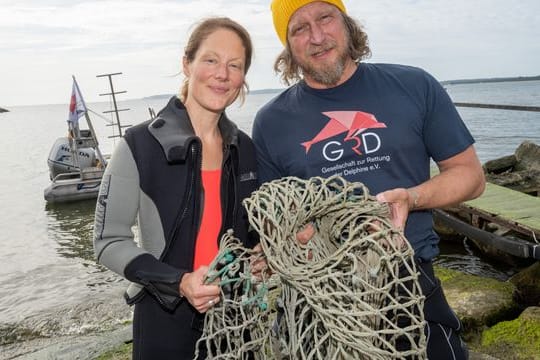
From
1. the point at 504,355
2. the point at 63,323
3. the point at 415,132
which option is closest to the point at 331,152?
the point at 415,132

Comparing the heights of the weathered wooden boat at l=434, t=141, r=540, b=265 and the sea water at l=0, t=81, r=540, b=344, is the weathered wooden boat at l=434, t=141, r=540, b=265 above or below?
above

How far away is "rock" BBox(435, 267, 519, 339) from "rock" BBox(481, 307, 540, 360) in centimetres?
32

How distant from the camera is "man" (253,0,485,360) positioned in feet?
9.25

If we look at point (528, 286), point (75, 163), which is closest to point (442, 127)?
point (528, 286)

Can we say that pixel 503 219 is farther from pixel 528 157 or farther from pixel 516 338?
pixel 528 157

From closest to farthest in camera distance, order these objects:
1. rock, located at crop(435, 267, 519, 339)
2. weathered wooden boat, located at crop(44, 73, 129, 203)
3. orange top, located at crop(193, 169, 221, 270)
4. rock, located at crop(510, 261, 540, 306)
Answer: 1. orange top, located at crop(193, 169, 221, 270)
2. rock, located at crop(435, 267, 519, 339)
3. rock, located at crop(510, 261, 540, 306)
4. weathered wooden boat, located at crop(44, 73, 129, 203)

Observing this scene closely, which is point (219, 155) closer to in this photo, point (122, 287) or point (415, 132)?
point (415, 132)

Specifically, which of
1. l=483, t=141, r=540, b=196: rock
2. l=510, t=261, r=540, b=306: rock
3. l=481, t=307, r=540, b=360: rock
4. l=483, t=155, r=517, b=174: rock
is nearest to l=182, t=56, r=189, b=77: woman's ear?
l=481, t=307, r=540, b=360: rock

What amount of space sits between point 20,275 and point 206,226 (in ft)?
47.5

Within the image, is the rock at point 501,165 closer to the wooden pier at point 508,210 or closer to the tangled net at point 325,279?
the wooden pier at point 508,210

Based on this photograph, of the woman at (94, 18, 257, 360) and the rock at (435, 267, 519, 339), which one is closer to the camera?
the woman at (94, 18, 257, 360)

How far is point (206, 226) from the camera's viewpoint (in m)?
2.72

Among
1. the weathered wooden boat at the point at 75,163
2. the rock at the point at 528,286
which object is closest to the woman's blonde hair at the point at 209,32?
the rock at the point at 528,286

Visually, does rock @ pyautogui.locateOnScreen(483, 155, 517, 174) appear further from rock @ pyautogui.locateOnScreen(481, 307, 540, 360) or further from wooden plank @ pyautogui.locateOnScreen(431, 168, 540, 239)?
rock @ pyautogui.locateOnScreen(481, 307, 540, 360)
